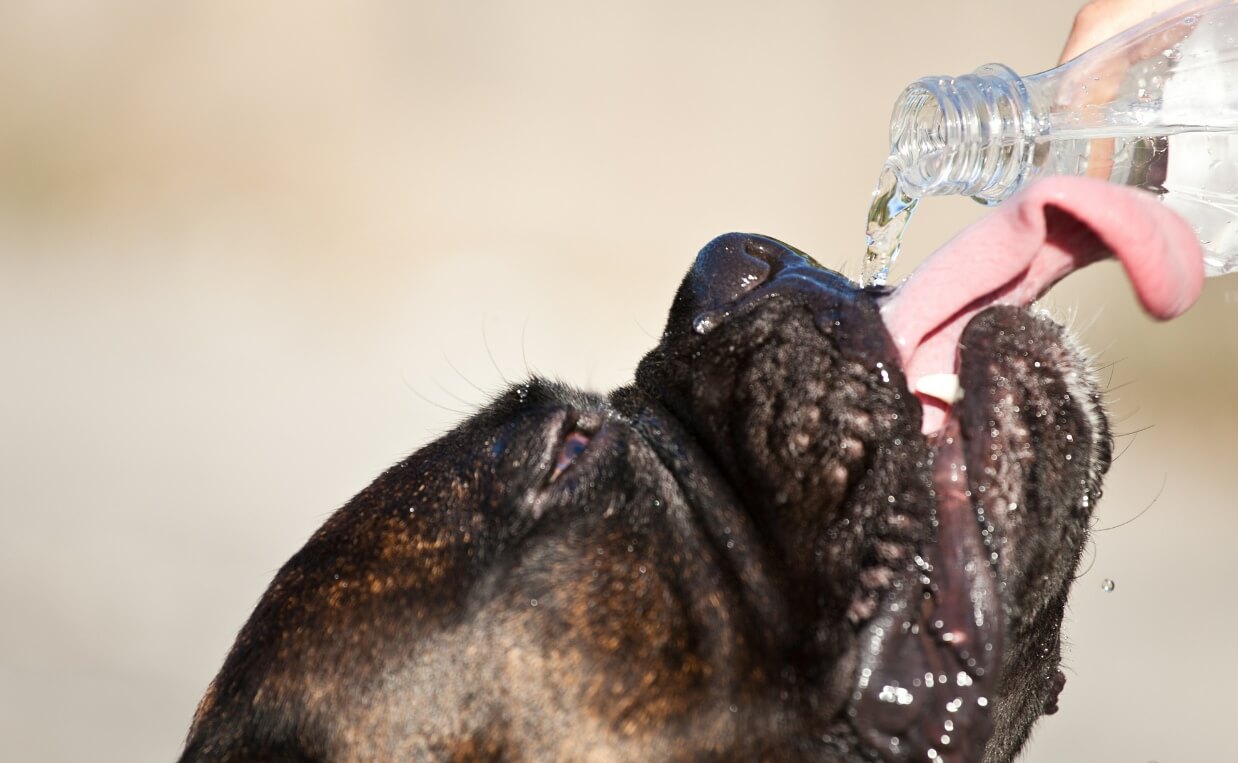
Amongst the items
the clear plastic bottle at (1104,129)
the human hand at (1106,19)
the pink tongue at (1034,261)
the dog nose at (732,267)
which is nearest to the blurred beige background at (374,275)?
the human hand at (1106,19)

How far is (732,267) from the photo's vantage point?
2.56 m

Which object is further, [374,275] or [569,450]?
[374,275]

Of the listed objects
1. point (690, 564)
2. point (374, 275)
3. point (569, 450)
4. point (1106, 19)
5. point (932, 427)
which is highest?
point (374, 275)

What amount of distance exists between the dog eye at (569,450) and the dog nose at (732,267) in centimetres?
36

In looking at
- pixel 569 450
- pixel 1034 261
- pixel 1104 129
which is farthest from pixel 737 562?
pixel 1104 129

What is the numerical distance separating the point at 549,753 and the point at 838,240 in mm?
8591

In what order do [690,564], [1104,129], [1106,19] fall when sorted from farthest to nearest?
[1106,19] < [1104,129] < [690,564]

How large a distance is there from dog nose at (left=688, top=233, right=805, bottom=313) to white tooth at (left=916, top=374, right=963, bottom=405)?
0.38m

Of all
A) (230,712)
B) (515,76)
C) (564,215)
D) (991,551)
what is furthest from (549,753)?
(515,76)

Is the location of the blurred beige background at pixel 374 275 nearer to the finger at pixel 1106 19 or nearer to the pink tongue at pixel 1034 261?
the finger at pixel 1106 19

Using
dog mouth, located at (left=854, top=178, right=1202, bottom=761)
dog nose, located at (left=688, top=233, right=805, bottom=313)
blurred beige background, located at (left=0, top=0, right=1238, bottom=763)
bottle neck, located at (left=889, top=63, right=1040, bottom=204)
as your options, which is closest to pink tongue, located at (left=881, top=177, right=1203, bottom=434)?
dog mouth, located at (left=854, top=178, right=1202, bottom=761)

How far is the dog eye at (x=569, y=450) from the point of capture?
7.79 feet

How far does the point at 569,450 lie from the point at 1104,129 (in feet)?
6.45

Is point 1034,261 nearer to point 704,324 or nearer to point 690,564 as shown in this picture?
point 704,324
